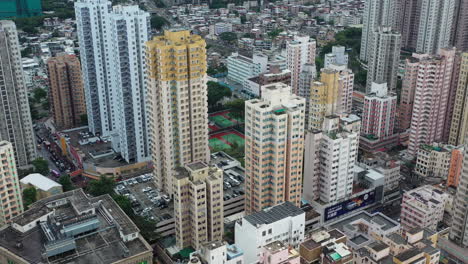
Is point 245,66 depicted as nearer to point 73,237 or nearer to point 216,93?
point 216,93

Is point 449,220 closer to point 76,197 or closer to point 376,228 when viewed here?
point 376,228

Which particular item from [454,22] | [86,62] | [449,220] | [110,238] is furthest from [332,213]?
[454,22]

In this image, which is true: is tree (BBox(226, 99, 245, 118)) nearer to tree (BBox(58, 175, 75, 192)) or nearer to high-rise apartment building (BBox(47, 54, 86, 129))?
high-rise apartment building (BBox(47, 54, 86, 129))

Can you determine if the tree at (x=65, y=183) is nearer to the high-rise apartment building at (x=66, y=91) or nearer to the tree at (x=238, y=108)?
the high-rise apartment building at (x=66, y=91)

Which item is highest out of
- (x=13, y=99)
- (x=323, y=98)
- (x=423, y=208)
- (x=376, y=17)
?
(x=376, y=17)

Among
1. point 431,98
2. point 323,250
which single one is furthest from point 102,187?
point 431,98

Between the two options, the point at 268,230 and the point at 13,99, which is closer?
the point at 268,230
